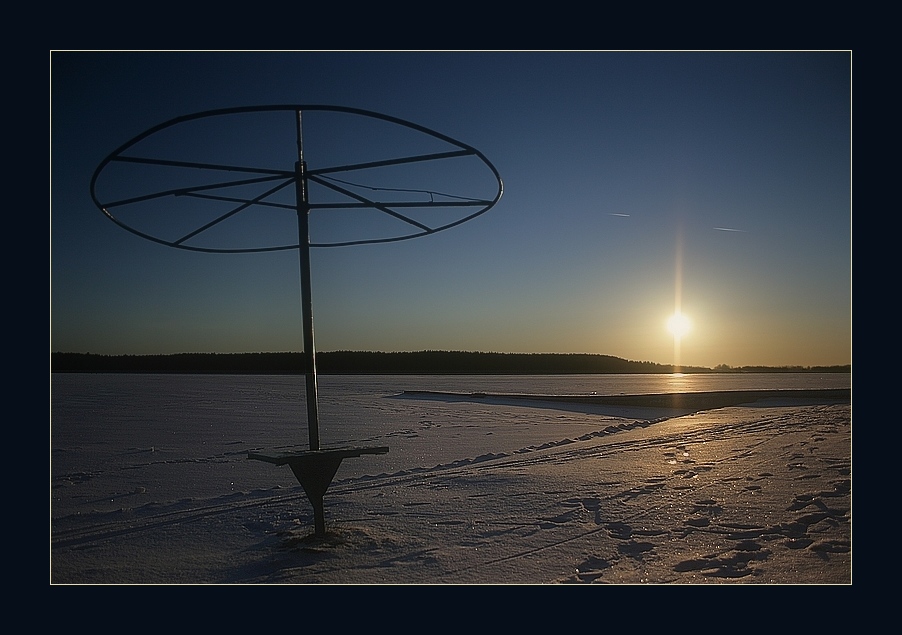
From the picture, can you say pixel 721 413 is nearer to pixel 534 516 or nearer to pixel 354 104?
pixel 534 516

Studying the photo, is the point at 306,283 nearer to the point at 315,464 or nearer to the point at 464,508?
the point at 315,464

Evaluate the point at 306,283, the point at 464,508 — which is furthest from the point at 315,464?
the point at 464,508

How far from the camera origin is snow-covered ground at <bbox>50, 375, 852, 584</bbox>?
4.47 m

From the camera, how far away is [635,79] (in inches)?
241

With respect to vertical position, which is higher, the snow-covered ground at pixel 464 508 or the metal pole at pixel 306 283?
the metal pole at pixel 306 283

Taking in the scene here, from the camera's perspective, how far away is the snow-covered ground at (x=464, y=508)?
14.7 feet

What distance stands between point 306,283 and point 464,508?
7.11ft

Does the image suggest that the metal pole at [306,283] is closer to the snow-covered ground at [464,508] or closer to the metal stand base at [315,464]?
the metal stand base at [315,464]

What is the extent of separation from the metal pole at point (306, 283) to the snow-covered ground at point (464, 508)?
2.66 ft

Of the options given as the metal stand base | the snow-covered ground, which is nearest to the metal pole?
the metal stand base

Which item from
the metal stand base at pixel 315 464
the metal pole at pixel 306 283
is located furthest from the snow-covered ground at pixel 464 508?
the metal pole at pixel 306 283

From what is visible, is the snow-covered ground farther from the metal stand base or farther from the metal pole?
the metal pole

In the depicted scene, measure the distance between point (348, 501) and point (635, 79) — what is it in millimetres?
4132

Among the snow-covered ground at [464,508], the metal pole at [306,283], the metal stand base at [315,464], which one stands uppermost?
the metal pole at [306,283]
